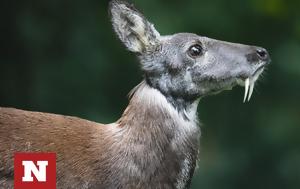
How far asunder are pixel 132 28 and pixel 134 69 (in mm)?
4418

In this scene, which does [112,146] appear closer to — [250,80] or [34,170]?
[34,170]

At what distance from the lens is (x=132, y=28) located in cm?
802

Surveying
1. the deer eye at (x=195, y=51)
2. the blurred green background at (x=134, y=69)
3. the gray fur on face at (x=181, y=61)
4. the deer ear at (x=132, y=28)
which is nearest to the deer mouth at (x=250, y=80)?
the gray fur on face at (x=181, y=61)

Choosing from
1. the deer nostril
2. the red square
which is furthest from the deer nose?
the red square

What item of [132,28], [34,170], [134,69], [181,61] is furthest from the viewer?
[134,69]

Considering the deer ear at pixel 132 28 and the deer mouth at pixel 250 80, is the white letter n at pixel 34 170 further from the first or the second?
the deer mouth at pixel 250 80

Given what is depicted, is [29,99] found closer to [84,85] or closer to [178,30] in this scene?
[84,85]

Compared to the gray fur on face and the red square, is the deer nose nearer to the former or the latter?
the gray fur on face

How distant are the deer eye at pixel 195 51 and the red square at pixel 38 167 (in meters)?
1.18

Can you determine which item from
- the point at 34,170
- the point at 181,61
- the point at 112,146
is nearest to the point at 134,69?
the point at 34,170

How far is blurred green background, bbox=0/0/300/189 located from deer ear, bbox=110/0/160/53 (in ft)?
12.8

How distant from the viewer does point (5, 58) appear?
40.4 ft

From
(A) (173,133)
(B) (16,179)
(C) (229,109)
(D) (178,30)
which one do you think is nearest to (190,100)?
(A) (173,133)

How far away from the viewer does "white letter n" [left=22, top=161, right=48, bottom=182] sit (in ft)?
25.2
